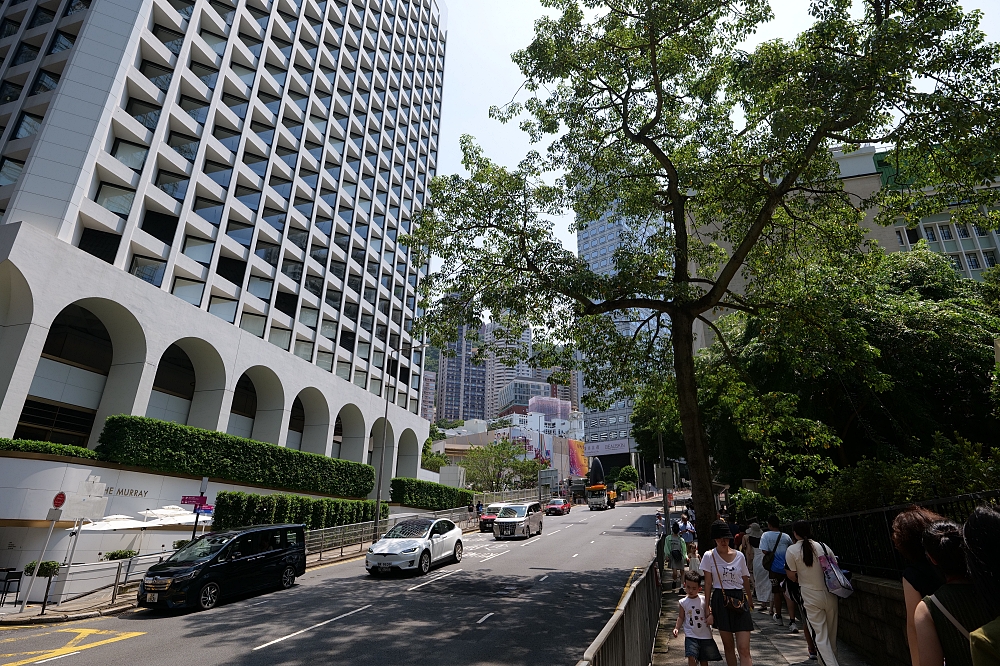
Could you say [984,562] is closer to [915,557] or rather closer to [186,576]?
[915,557]

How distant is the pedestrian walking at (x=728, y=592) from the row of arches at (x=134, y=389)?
22.3 m

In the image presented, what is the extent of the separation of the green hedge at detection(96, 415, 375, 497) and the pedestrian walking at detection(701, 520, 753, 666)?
816 inches

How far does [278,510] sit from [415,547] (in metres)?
11.4

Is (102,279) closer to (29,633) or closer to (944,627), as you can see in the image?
(29,633)

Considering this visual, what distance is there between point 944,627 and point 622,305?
11.8 meters

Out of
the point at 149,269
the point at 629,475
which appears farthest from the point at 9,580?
the point at 629,475

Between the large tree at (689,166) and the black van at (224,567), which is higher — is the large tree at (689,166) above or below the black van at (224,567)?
above

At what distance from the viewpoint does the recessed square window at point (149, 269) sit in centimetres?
2295

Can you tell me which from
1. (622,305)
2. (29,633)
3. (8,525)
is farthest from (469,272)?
(8,525)

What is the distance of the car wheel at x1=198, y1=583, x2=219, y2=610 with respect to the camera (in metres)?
12.2

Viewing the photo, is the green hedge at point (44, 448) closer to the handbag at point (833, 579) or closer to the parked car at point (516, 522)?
the parked car at point (516, 522)

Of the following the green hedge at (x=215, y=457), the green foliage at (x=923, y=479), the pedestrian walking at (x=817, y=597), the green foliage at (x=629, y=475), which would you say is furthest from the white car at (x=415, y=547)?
the green foliage at (x=629, y=475)

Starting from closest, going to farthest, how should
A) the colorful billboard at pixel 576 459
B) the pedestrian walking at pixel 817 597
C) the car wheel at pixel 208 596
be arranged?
the pedestrian walking at pixel 817 597 → the car wheel at pixel 208 596 → the colorful billboard at pixel 576 459

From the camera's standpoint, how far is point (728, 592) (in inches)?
243
